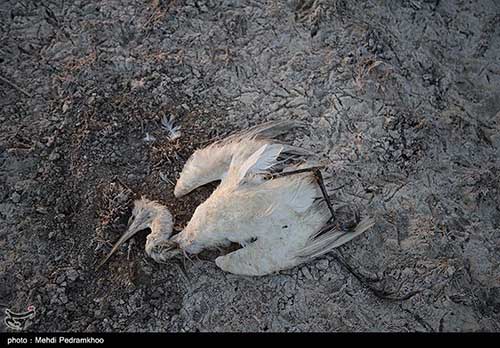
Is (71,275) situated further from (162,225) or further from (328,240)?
(328,240)

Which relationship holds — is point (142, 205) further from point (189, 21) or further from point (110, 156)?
point (189, 21)

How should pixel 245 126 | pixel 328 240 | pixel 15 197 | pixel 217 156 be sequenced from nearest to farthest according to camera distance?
pixel 328 240 < pixel 217 156 < pixel 15 197 < pixel 245 126

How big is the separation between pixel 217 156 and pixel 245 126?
14.9 inches

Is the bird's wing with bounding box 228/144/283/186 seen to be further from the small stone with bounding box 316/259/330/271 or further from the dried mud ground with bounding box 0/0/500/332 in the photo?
the small stone with bounding box 316/259/330/271

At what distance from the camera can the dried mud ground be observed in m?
2.66

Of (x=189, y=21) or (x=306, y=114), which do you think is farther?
(x=189, y=21)

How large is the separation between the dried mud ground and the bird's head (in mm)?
74

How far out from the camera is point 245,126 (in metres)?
3.07

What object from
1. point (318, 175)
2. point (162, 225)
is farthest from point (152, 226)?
point (318, 175)

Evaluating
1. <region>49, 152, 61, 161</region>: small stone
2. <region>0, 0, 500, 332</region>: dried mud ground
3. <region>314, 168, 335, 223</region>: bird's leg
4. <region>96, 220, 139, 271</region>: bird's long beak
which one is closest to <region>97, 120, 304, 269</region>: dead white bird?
<region>96, 220, 139, 271</region>: bird's long beak

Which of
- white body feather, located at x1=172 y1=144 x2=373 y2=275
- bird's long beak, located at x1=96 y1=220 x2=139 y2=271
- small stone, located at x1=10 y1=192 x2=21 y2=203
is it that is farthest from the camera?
small stone, located at x1=10 y1=192 x2=21 y2=203
